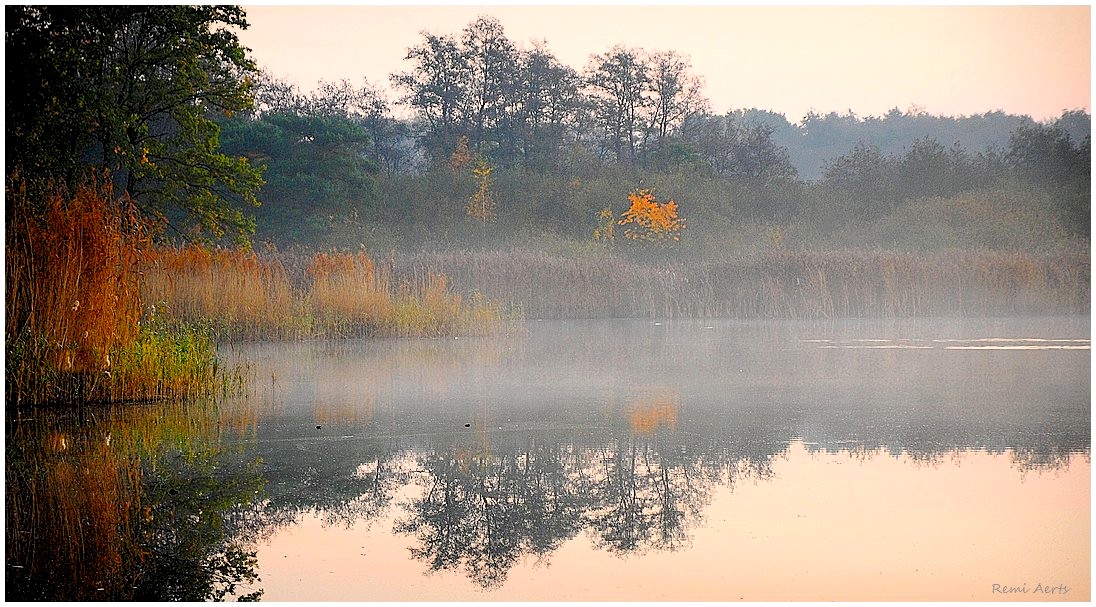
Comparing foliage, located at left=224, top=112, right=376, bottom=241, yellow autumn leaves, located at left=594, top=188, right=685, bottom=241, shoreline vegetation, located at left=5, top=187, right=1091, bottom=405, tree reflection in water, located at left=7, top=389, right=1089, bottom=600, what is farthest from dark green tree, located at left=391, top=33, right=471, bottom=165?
tree reflection in water, located at left=7, top=389, right=1089, bottom=600

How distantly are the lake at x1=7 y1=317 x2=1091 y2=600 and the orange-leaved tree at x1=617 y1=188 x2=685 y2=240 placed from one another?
25.1m

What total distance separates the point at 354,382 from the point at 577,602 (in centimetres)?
554

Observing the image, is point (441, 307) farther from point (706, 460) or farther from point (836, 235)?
point (836, 235)

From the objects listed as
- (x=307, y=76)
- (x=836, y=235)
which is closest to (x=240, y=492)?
(x=836, y=235)

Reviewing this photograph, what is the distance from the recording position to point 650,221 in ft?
112

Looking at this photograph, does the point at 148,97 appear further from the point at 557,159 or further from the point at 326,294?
the point at 557,159

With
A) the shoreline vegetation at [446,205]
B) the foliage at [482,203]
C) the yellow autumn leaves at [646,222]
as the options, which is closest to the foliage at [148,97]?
the shoreline vegetation at [446,205]

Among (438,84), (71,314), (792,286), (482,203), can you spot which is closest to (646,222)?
(482,203)

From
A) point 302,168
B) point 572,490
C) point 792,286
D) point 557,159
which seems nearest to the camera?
point 572,490

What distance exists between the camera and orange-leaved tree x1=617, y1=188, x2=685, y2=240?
3400cm

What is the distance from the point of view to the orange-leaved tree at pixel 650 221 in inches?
1339

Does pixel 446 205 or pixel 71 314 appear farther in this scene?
pixel 446 205
